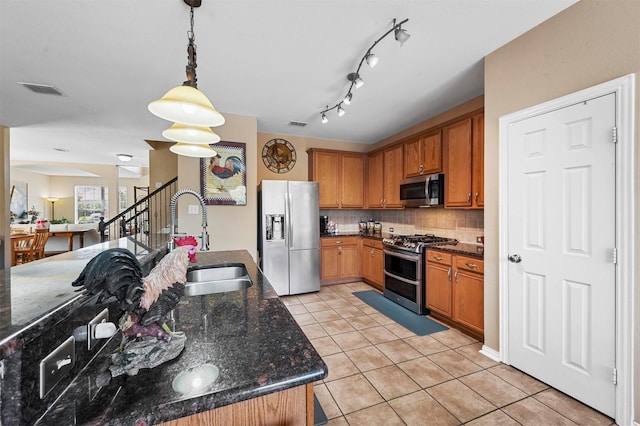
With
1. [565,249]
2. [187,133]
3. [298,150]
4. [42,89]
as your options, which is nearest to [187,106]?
[187,133]

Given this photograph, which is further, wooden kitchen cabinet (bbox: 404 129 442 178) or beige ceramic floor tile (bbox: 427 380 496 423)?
wooden kitchen cabinet (bbox: 404 129 442 178)

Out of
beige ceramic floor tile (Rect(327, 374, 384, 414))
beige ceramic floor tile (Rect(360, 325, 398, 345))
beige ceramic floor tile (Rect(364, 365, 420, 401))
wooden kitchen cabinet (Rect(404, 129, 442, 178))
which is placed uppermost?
wooden kitchen cabinet (Rect(404, 129, 442, 178))

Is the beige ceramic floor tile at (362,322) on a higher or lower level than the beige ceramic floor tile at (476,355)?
higher

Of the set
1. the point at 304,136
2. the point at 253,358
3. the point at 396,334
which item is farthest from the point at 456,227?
the point at 253,358

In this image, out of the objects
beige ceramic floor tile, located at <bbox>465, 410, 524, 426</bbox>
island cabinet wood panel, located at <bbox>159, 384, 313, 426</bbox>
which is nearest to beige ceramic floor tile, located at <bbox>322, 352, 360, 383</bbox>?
beige ceramic floor tile, located at <bbox>465, 410, 524, 426</bbox>

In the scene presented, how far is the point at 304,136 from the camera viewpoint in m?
4.81

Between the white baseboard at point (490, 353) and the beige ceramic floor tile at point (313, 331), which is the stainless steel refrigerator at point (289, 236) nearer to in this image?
the beige ceramic floor tile at point (313, 331)

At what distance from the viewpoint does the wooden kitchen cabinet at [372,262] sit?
4.15 m

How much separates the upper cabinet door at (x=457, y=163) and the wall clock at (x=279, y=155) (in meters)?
2.53

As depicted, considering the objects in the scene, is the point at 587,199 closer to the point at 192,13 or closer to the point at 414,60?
the point at 414,60

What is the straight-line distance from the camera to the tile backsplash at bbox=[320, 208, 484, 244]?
3.34 metres

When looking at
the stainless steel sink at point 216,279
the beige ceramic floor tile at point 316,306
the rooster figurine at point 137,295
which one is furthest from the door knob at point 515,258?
the rooster figurine at point 137,295

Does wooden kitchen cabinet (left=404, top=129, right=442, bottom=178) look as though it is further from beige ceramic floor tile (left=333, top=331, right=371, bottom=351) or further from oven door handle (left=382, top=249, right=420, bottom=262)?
beige ceramic floor tile (left=333, top=331, right=371, bottom=351)

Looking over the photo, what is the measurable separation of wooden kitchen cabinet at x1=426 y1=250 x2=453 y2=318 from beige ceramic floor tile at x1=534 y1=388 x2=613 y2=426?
1089mm
